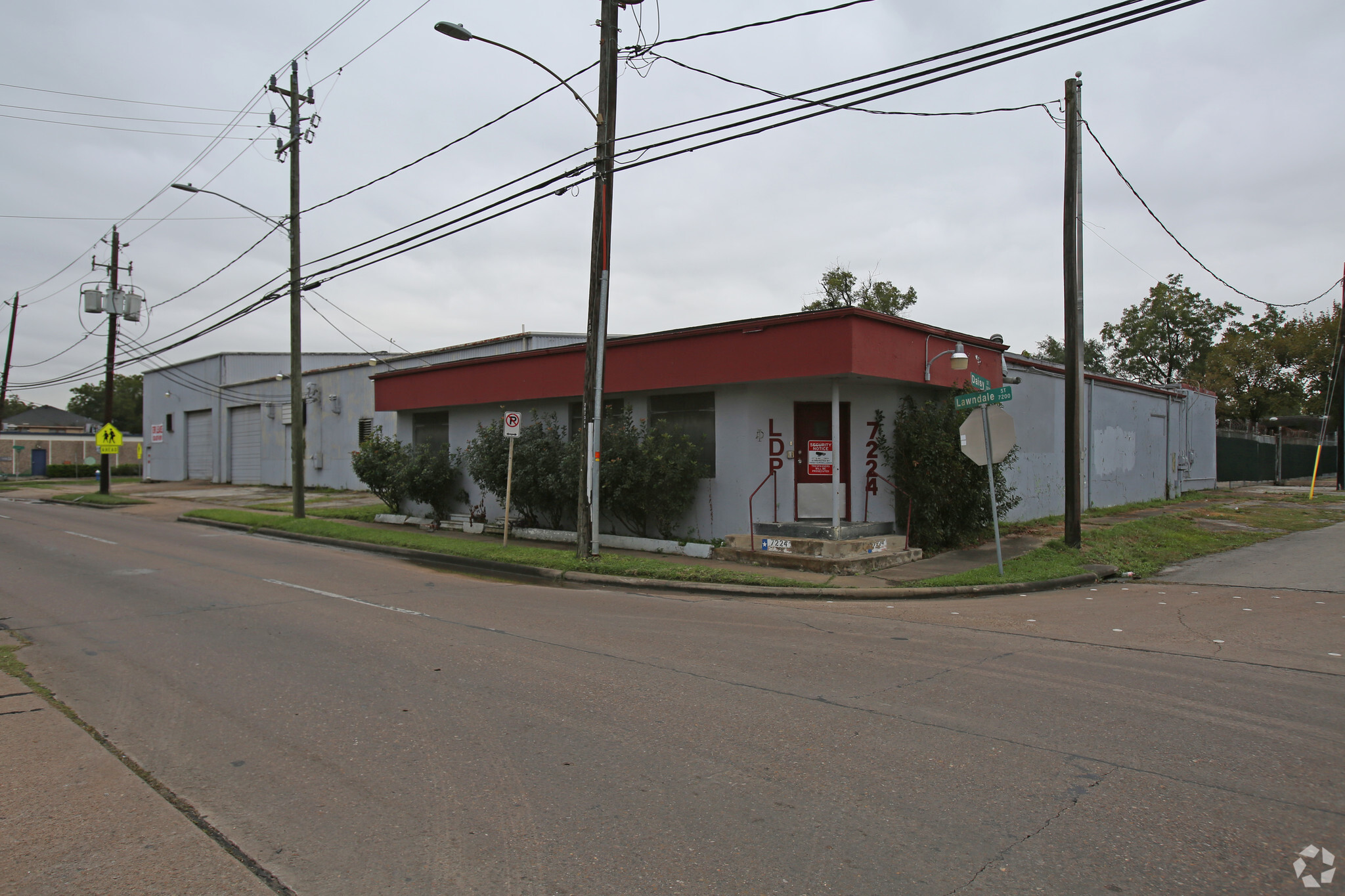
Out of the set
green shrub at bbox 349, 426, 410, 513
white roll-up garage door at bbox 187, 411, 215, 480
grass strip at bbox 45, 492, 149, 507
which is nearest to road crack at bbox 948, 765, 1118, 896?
green shrub at bbox 349, 426, 410, 513

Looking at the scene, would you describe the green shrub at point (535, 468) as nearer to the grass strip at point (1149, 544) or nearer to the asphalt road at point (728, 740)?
the asphalt road at point (728, 740)

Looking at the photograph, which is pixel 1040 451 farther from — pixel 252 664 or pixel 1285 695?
pixel 252 664

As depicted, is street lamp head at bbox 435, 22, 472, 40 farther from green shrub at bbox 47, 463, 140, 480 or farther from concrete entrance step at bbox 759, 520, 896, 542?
green shrub at bbox 47, 463, 140, 480

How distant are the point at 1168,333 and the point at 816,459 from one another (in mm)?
51070

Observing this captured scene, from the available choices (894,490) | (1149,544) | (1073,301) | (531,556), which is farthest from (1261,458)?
(531,556)

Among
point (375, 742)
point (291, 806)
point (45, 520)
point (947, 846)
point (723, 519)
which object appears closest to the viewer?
point (947, 846)

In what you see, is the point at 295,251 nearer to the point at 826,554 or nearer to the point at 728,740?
the point at 826,554

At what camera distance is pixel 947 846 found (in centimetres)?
365

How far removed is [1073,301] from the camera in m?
13.7

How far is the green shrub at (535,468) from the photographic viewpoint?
1648cm

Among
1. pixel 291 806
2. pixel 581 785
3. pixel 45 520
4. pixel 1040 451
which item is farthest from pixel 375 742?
pixel 45 520

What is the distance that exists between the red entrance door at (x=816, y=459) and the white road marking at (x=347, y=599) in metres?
7.28

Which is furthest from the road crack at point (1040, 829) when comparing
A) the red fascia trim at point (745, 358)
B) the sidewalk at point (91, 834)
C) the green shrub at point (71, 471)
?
the green shrub at point (71, 471)

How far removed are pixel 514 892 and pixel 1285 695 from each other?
5803 millimetres
